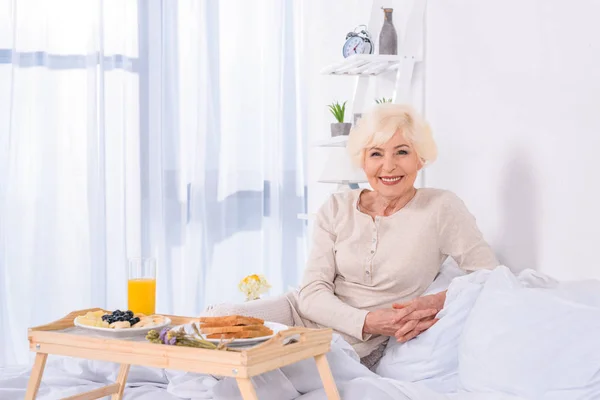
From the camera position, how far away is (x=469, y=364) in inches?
69.7

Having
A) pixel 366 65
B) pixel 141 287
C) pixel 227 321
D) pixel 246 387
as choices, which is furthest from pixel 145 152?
pixel 246 387

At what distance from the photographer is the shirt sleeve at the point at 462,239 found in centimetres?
215

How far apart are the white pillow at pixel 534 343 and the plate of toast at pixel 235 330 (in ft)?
1.54

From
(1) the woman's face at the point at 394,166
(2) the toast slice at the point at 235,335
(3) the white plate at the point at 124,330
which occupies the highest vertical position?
A: (1) the woman's face at the point at 394,166

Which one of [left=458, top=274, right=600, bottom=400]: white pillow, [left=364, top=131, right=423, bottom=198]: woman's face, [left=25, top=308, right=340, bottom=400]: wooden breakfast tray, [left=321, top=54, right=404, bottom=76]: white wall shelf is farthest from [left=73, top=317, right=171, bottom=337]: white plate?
[left=321, top=54, right=404, bottom=76]: white wall shelf

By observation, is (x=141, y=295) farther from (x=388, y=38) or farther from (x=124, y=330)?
(x=388, y=38)

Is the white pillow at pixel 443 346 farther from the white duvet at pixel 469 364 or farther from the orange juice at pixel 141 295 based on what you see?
the orange juice at pixel 141 295

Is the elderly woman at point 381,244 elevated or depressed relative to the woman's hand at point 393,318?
elevated

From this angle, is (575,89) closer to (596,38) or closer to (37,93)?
(596,38)

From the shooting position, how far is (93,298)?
3734 mm

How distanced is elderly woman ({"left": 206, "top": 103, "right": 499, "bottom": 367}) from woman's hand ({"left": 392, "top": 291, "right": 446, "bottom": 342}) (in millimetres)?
34

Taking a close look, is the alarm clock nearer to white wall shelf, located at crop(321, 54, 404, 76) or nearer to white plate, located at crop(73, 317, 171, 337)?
white wall shelf, located at crop(321, 54, 404, 76)

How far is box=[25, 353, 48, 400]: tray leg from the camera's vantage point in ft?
5.92

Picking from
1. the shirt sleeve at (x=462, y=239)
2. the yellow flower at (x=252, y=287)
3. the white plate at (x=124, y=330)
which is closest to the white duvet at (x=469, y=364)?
the shirt sleeve at (x=462, y=239)
